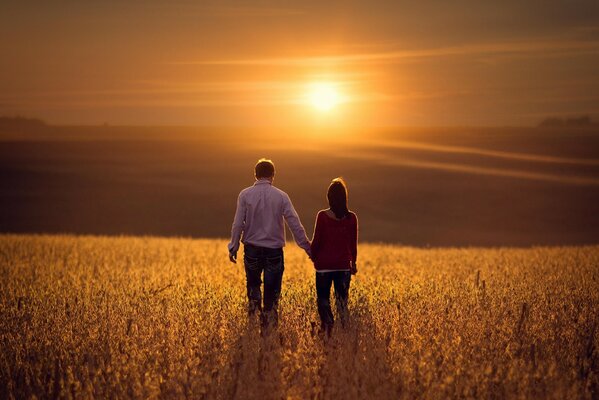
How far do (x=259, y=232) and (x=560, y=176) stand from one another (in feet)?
191

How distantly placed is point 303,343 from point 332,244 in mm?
1496

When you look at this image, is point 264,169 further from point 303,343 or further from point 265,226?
point 303,343

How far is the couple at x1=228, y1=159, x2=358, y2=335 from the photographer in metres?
8.34

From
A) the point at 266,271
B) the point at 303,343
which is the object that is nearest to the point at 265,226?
the point at 266,271

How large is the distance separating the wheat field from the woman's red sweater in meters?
0.66

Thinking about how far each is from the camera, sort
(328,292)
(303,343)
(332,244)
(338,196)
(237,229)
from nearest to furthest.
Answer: (303,343) < (338,196) < (332,244) < (328,292) < (237,229)

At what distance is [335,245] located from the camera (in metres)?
8.34

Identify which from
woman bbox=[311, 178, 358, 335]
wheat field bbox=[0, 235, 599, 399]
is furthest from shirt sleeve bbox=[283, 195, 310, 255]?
wheat field bbox=[0, 235, 599, 399]

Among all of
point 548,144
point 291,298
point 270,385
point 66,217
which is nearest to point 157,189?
point 66,217

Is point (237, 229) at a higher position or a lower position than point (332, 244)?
higher

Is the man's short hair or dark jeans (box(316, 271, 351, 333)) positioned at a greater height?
the man's short hair

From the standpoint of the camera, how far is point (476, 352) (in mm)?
7152

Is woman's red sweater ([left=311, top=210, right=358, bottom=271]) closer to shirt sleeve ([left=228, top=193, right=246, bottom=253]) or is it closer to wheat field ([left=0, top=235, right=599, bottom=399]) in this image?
wheat field ([left=0, top=235, right=599, bottom=399])

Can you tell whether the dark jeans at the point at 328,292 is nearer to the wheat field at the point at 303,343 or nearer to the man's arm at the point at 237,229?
the wheat field at the point at 303,343
